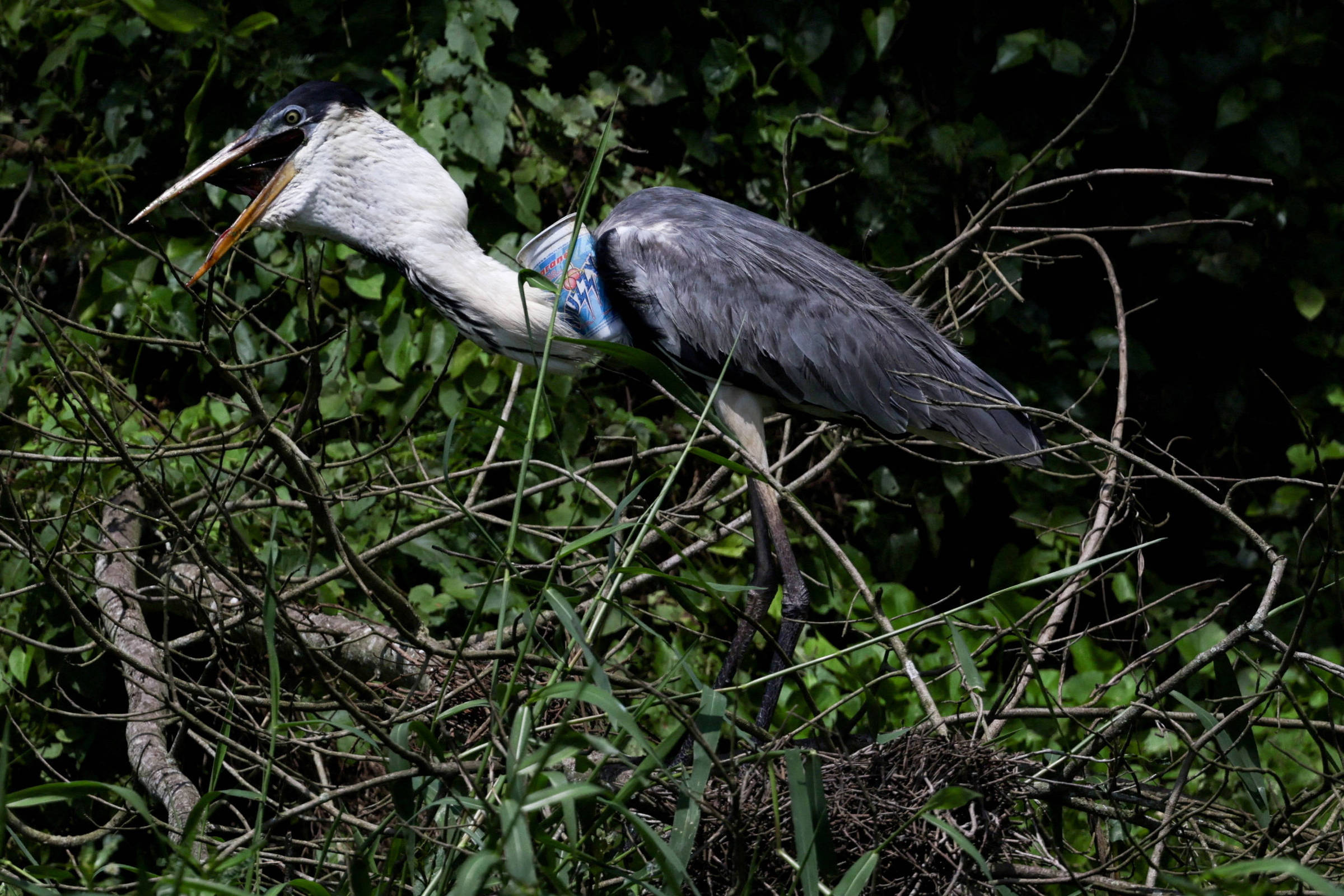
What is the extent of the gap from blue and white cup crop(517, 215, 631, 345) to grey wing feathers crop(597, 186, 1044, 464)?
0.03 meters

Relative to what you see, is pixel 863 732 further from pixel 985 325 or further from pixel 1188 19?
pixel 1188 19

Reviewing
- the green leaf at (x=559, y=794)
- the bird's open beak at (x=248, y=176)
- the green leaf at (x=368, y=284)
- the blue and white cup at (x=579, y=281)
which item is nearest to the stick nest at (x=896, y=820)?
the green leaf at (x=559, y=794)

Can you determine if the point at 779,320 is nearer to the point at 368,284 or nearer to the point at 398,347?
the point at 398,347

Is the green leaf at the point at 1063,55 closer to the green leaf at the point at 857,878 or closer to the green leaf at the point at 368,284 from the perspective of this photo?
the green leaf at the point at 368,284

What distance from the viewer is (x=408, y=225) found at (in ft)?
7.48

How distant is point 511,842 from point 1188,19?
3.30 m

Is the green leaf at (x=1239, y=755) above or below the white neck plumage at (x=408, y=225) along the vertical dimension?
below

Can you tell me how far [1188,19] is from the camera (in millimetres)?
3367

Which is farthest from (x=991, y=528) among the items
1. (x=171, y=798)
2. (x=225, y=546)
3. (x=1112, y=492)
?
(x=171, y=798)

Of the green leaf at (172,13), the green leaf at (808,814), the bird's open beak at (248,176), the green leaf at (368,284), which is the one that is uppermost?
the green leaf at (172,13)

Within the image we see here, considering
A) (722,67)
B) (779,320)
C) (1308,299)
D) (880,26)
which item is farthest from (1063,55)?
(779,320)

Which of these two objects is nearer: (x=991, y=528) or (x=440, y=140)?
(x=440, y=140)

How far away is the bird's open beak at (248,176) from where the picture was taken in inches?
85.5

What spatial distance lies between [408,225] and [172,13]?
174cm
